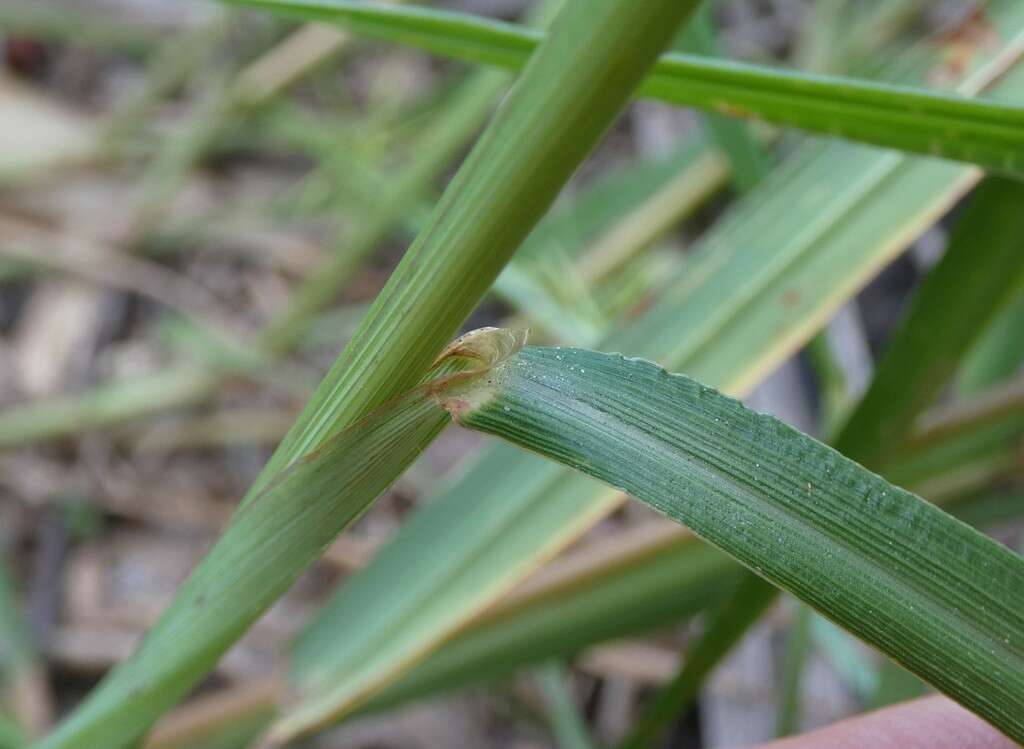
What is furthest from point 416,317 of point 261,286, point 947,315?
point 261,286

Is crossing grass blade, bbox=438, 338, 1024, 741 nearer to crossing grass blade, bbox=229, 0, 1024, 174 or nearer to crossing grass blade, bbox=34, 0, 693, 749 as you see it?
crossing grass blade, bbox=34, 0, 693, 749

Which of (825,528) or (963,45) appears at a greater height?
(963,45)

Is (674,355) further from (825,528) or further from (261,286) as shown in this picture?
(261,286)

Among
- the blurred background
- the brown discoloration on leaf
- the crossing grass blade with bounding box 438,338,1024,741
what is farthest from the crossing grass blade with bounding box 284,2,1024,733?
the crossing grass blade with bounding box 438,338,1024,741

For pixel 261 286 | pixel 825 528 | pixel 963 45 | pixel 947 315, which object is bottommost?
pixel 825 528

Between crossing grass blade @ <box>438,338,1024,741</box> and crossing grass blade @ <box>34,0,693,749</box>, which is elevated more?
crossing grass blade @ <box>34,0,693,749</box>

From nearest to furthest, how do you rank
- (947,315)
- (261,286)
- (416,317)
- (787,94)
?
(416,317) < (787,94) < (947,315) < (261,286)
